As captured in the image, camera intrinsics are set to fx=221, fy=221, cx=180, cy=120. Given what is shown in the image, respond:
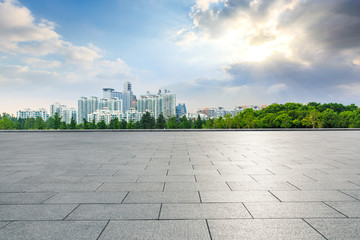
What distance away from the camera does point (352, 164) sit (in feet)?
23.1

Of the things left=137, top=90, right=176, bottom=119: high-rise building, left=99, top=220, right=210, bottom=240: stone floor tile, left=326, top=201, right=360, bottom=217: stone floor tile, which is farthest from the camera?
left=137, top=90, right=176, bottom=119: high-rise building

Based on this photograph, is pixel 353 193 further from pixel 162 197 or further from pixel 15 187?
pixel 15 187

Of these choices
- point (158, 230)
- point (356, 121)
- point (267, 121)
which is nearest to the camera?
point (158, 230)

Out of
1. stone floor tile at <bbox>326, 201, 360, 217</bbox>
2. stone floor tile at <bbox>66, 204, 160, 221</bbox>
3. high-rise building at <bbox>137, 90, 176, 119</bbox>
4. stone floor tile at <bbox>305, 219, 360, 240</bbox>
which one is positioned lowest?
stone floor tile at <bbox>305, 219, 360, 240</bbox>

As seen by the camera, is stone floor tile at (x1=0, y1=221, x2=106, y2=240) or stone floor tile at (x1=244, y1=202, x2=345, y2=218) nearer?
stone floor tile at (x1=0, y1=221, x2=106, y2=240)

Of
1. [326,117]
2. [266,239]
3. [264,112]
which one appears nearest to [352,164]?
[266,239]

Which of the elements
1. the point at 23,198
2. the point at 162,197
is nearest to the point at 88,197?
the point at 23,198

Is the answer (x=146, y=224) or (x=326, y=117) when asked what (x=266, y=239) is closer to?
(x=146, y=224)

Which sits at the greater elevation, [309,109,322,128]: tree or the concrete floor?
[309,109,322,128]: tree

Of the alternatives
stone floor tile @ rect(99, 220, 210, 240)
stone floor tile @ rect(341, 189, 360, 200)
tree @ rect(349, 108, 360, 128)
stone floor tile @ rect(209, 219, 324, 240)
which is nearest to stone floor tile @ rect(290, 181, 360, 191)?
stone floor tile @ rect(341, 189, 360, 200)

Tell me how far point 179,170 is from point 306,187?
3106 millimetres

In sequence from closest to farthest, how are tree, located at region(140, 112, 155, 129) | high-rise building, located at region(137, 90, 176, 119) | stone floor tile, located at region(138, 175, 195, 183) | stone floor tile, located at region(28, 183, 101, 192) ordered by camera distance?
stone floor tile, located at region(28, 183, 101, 192) < stone floor tile, located at region(138, 175, 195, 183) < tree, located at region(140, 112, 155, 129) < high-rise building, located at region(137, 90, 176, 119)

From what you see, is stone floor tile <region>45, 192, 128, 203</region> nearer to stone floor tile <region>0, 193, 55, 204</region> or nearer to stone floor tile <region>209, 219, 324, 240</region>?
stone floor tile <region>0, 193, 55, 204</region>

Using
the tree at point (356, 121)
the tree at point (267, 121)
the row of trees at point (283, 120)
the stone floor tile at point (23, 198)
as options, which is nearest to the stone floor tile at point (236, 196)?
the stone floor tile at point (23, 198)
